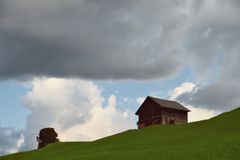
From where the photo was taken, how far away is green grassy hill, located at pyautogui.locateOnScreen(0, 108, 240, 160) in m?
40.8

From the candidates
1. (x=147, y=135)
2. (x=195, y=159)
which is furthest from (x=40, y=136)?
(x=195, y=159)

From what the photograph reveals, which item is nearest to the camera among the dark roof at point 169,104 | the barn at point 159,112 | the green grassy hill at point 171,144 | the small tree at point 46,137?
the green grassy hill at point 171,144

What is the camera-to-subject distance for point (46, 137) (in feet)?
331

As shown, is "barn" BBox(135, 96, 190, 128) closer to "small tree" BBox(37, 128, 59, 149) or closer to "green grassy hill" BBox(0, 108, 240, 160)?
"small tree" BBox(37, 128, 59, 149)

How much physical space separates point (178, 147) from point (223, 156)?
7642 mm

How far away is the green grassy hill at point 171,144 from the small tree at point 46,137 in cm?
2412

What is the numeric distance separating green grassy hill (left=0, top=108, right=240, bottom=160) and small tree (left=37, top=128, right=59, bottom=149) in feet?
79.1

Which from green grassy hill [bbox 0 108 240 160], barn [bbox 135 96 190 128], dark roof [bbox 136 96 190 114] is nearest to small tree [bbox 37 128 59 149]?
barn [bbox 135 96 190 128]

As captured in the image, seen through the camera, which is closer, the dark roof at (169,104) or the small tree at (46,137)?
the dark roof at (169,104)

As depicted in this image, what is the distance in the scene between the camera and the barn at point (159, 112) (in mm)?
98625

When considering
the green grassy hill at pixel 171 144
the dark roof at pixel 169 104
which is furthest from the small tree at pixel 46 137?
the green grassy hill at pixel 171 144

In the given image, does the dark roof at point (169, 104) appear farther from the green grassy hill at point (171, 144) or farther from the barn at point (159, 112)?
the green grassy hill at point (171, 144)

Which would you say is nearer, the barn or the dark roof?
the barn

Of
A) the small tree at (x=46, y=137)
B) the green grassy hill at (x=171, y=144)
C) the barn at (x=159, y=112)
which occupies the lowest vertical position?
the green grassy hill at (x=171, y=144)
